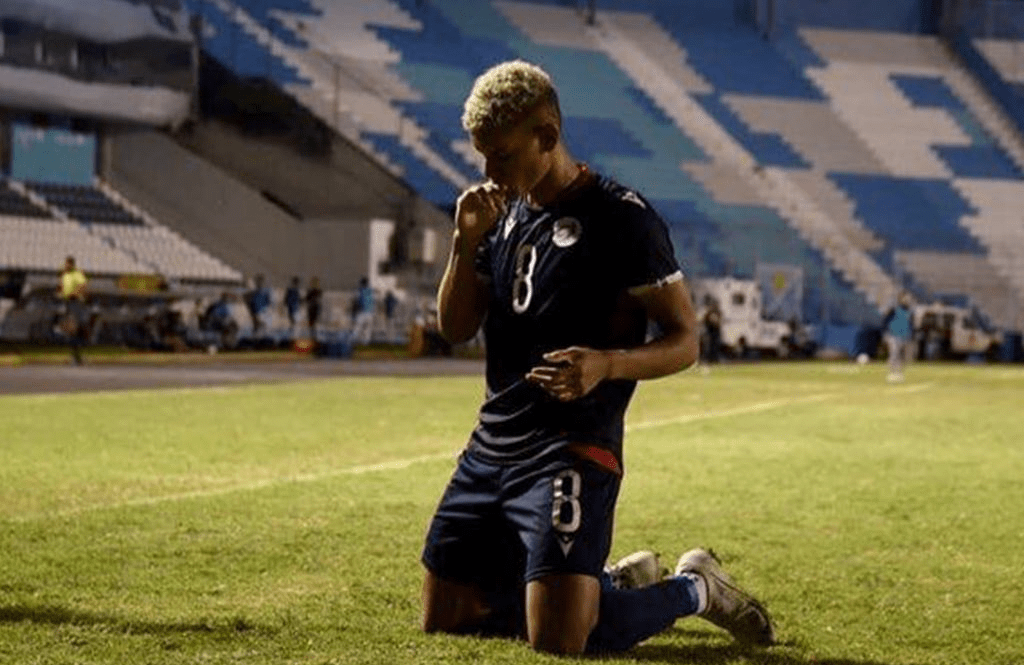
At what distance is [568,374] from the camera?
5.66m

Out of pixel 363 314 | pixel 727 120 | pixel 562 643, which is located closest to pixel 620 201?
pixel 562 643

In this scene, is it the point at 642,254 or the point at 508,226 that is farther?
the point at 508,226

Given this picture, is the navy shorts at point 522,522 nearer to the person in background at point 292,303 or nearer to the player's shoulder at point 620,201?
the player's shoulder at point 620,201

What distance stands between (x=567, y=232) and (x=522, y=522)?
1.04 metres

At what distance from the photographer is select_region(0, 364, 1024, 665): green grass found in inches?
260

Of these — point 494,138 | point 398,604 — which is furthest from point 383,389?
point 494,138

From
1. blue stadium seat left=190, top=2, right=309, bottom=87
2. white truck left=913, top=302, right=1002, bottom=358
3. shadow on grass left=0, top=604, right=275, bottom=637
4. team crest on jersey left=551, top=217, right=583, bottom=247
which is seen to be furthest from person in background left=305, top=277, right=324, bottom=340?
team crest on jersey left=551, top=217, right=583, bottom=247

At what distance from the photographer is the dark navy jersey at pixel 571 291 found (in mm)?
6211

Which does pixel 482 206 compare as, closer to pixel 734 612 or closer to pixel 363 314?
pixel 734 612

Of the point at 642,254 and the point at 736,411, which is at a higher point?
the point at 642,254

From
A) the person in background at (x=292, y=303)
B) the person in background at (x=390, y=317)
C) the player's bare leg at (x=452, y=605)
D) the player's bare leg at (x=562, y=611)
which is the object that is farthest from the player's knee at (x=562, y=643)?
the person in background at (x=390, y=317)

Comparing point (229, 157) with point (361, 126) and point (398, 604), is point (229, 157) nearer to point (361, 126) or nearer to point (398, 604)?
point (361, 126)

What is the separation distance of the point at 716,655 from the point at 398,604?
1501 mm

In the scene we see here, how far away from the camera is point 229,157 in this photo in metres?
47.8
